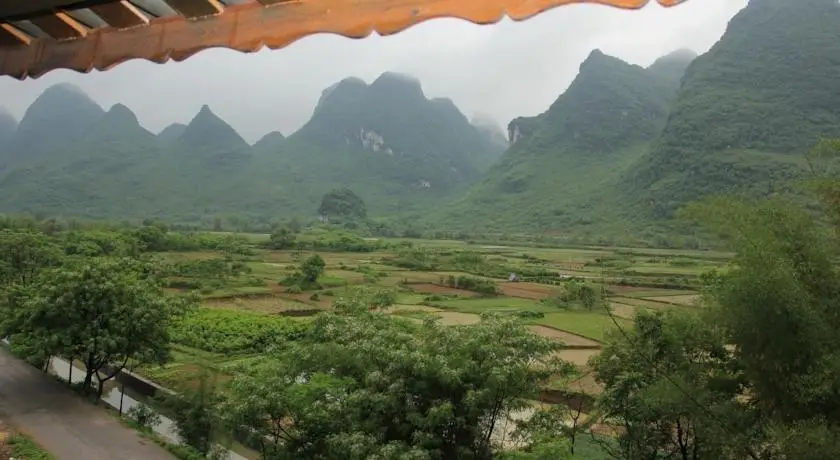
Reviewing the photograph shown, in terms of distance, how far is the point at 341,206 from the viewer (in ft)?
255

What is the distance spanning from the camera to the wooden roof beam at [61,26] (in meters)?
2.09

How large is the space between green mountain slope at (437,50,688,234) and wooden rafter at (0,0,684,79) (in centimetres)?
6211

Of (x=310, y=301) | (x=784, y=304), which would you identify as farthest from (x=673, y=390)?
(x=310, y=301)

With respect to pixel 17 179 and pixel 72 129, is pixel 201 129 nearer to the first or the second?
pixel 72 129

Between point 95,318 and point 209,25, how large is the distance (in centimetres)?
1231

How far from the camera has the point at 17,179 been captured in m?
71.4

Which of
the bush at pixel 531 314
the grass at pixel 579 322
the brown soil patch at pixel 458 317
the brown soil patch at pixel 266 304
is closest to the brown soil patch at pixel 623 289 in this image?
the grass at pixel 579 322

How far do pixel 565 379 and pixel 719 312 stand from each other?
2612 millimetres

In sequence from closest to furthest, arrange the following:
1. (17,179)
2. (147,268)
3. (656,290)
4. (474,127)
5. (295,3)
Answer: (295,3) < (147,268) < (656,290) < (17,179) < (474,127)

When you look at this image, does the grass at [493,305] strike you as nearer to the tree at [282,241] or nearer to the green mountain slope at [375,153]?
the tree at [282,241]

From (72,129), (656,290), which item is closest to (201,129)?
(72,129)

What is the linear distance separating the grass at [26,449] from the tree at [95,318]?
270cm

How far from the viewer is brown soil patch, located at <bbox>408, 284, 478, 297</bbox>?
27359mm

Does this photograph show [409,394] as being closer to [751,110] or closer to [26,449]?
[26,449]
